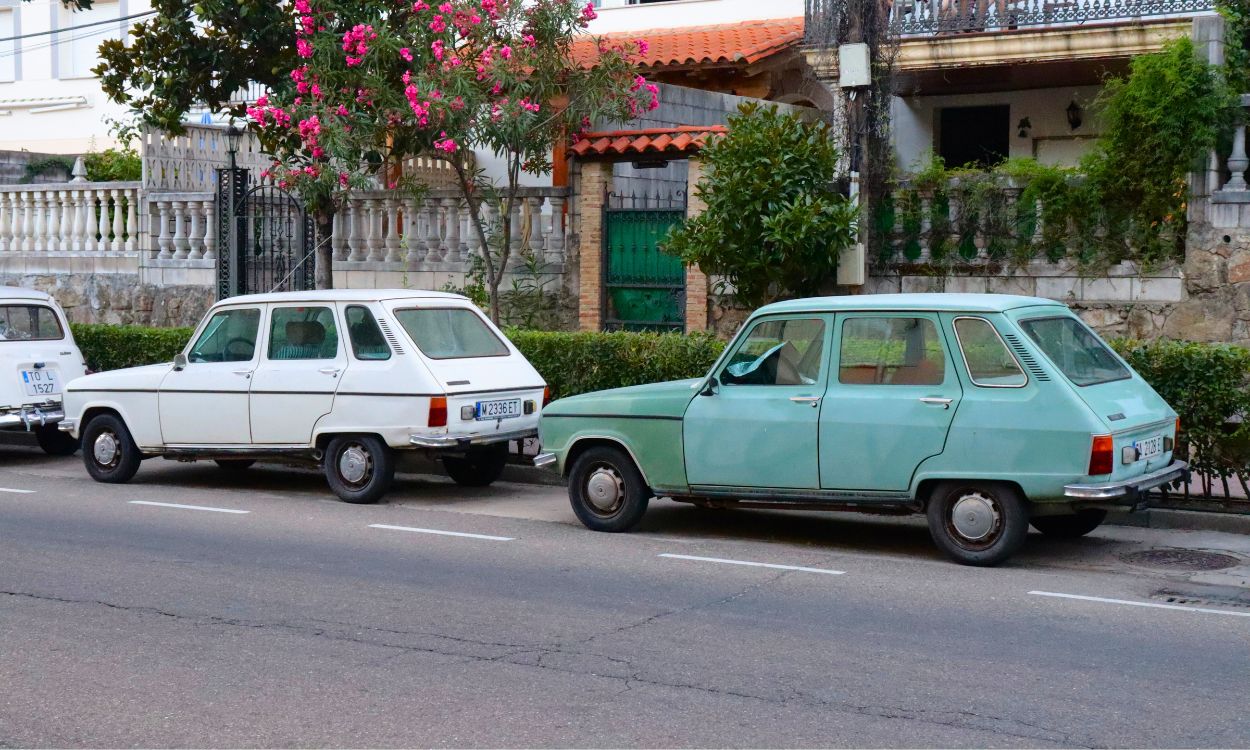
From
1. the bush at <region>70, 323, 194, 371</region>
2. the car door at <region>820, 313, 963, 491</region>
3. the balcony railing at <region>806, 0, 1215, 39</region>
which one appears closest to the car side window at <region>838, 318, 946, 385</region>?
the car door at <region>820, 313, 963, 491</region>

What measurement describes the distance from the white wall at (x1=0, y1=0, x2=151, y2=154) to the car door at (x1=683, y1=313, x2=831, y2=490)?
27.8 metres

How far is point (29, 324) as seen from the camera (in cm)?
1488

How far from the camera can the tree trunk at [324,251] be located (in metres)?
18.3

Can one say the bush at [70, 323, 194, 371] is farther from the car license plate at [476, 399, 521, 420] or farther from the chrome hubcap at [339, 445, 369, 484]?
the car license plate at [476, 399, 521, 420]

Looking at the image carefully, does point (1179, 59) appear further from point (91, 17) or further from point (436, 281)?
point (91, 17)

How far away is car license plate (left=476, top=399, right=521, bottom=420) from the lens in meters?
11.8

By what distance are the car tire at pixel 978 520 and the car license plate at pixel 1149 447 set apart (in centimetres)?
76

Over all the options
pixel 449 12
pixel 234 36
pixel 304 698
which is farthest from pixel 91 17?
pixel 304 698

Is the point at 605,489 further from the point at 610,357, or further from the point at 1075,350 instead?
the point at 610,357

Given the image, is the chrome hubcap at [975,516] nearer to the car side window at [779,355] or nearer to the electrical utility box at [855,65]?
the car side window at [779,355]

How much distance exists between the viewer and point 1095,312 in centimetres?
1474

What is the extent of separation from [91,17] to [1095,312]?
27668mm

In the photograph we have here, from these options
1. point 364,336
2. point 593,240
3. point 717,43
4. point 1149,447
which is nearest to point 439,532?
point 364,336

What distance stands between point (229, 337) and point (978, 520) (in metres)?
6.55
